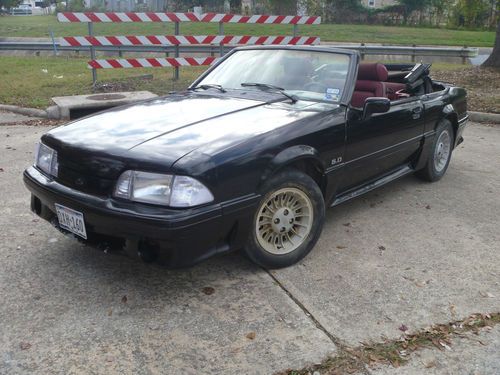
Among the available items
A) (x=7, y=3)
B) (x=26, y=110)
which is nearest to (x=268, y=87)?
(x=26, y=110)

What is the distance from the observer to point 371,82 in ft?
16.7

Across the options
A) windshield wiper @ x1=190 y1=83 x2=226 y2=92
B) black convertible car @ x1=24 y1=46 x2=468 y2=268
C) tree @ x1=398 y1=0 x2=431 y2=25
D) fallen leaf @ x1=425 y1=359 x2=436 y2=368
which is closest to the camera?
fallen leaf @ x1=425 y1=359 x2=436 y2=368

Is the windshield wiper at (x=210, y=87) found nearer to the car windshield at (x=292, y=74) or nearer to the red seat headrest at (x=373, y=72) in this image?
the car windshield at (x=292, y=74)

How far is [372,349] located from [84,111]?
7406 mm

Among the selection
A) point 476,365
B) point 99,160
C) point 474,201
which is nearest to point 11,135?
point 99,160

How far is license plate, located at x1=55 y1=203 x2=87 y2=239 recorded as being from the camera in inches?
128

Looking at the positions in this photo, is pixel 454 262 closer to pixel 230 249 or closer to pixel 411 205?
pixel 411 205

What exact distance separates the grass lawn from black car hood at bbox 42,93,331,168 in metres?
6.25

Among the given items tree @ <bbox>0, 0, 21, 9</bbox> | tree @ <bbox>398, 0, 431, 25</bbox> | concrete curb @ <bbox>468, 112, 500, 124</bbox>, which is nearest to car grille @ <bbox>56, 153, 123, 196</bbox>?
concrete curb @ <bbox>468, 112, 500, 124</bbox>

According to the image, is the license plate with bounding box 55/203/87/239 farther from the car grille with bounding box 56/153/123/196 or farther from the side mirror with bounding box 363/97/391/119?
the side mirror with bounding box 363/97/391/119

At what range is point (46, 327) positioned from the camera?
119 inches

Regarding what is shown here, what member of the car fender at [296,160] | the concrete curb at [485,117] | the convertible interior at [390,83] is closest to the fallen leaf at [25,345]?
the car fender at [296,160]

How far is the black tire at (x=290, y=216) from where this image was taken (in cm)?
349

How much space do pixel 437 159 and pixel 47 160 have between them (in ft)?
13.6
